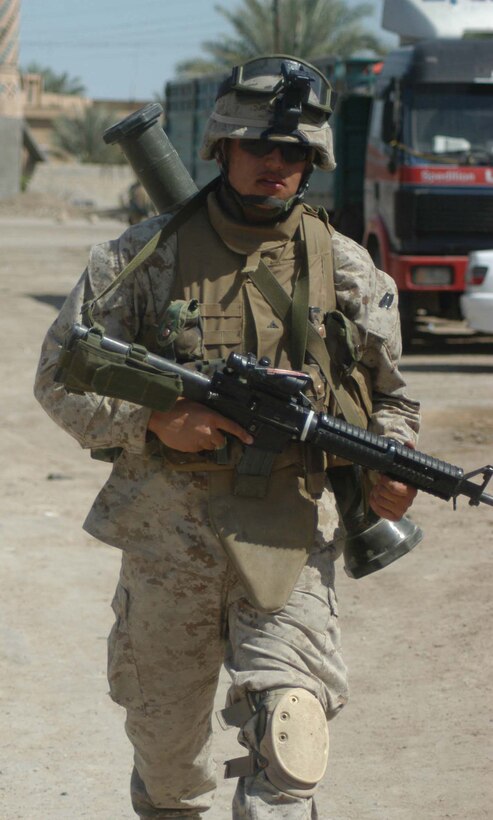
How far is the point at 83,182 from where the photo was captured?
165ft

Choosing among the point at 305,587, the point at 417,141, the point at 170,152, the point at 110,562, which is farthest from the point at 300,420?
the point at 417,141

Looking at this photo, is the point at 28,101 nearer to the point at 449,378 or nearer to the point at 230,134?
the point at 449,378

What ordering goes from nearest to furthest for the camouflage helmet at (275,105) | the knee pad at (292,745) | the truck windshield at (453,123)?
the knee pad at (292,745)
the camouflage helmet at (275,105)
the truck windshield at (453,123)

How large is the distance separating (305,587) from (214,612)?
0.21 metres

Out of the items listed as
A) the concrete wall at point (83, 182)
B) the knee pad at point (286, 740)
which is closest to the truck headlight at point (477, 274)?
the knee pad at point (286, 740)

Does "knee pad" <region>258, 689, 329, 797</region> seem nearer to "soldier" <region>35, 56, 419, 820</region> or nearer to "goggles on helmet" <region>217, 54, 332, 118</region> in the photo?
"soldier" <region>35, 56, 419, 820</region>

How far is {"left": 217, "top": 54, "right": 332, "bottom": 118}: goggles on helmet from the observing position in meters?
3.08

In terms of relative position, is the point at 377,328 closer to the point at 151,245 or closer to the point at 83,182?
the point at 151,245

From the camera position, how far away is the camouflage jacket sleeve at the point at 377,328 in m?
3.18

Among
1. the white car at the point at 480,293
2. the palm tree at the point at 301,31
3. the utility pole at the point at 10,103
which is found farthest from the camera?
the utility pole at the point at 10,103

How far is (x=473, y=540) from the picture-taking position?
21.8 feet

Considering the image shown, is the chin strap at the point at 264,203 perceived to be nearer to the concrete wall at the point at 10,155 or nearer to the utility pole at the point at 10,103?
the utility pole at the point at 10,103

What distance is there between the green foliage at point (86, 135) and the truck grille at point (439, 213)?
42174 millimetres

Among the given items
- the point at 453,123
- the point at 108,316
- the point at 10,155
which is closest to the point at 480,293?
the point at 453,123
